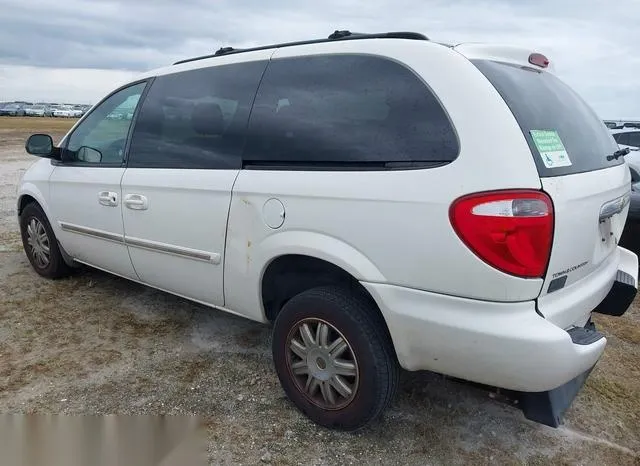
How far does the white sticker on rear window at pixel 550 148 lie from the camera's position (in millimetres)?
2168

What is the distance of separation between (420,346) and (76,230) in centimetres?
298

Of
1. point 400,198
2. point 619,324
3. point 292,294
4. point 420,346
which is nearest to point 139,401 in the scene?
point 292,294

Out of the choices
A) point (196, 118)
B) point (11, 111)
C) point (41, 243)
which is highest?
point (11, 111)

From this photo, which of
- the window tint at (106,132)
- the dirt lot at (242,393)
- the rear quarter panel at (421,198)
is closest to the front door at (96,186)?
the window tint at (106,132)

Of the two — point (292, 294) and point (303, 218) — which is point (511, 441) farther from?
point (303, 218)

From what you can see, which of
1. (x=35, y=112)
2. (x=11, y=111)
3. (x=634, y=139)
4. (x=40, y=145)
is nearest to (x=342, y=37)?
(x=40, y=145)

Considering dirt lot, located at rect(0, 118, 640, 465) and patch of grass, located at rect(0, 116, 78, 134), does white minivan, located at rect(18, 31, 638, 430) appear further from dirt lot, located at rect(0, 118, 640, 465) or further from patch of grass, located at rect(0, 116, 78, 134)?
patch of grass, located at rect(0, 116, 78, 134)

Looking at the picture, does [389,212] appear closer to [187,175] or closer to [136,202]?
[187,175]

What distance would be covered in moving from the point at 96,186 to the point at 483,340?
9.53ft

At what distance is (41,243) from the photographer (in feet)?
15.3

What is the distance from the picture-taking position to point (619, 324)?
4.14 metres

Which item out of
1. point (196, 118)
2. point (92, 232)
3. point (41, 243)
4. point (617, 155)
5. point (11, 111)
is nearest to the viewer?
point (617, 155)

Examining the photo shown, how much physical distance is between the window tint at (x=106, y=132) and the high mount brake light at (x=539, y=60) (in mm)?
2513

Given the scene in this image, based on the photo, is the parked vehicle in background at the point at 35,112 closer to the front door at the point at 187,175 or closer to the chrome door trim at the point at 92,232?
the chrome door trim at the point at 92,232
